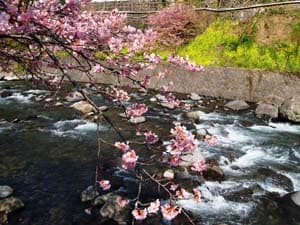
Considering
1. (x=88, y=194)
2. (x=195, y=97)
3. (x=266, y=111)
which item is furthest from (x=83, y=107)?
(x=88, y=194)

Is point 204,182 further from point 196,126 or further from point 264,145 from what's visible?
point 196,126

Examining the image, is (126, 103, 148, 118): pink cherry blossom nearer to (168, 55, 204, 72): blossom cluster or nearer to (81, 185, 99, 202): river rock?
(168, 55, 204, 72): blossom cluster

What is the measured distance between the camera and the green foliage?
41.2ft

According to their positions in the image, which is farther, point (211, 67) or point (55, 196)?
point (211, 67)

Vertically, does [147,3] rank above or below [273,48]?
above

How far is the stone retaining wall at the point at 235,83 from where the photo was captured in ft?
39.5

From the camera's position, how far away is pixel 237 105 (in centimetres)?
1182

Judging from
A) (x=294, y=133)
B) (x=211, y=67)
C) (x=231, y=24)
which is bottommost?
(x=294, y=133)

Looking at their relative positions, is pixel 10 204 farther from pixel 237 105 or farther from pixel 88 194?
pixel 237 105

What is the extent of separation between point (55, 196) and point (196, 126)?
4902 millimetres

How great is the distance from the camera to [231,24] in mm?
15414

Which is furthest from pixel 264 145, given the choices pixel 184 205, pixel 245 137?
pixel 184 205

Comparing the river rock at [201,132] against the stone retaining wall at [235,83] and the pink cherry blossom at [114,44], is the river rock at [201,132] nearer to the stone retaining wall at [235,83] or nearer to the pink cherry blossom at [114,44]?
the stone retaining wall at [235,83]

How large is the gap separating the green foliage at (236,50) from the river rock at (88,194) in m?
8.71
